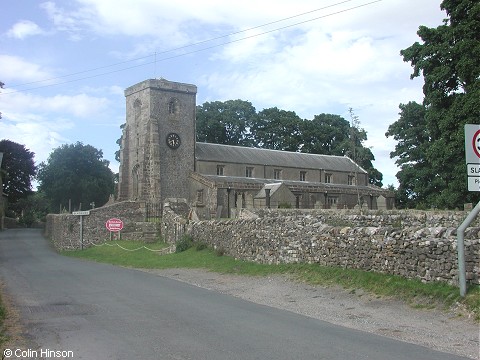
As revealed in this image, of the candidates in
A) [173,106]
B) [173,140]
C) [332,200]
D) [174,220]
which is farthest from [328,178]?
[174,220]

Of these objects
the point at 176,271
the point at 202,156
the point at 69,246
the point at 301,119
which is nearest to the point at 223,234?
the point at 176,271

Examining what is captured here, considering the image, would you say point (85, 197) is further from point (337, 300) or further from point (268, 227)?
point (337, 300)

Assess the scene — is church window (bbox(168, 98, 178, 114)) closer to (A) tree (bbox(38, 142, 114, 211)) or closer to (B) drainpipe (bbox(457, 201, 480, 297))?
(A) tree (bbox(38, 142, 114, 211))

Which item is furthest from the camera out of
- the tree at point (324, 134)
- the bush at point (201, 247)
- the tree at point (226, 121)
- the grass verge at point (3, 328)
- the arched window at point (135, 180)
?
the tree at point (324, 134)

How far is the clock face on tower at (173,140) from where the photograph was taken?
52906 mm

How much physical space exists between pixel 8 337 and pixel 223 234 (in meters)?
15.2

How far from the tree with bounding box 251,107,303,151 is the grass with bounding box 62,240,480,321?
6075 cm

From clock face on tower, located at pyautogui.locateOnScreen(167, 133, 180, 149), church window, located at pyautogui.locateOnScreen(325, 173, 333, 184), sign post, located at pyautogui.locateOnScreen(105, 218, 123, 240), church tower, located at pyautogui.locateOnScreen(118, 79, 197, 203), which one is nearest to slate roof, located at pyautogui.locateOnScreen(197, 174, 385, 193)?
church window, located at pyautogui.locateOnScreen(325, 173, 333, 184)

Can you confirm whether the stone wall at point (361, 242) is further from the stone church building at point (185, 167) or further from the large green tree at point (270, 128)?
the large green tree at point (270, 128)

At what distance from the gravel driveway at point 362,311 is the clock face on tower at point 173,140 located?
1418 inches

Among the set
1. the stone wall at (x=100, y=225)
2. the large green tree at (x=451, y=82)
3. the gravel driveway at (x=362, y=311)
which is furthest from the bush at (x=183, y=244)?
the large green tree at (x=451, y=82)

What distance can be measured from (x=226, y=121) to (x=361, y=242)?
70.6m

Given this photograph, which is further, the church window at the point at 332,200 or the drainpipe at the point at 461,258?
the church window at the point at 332,200

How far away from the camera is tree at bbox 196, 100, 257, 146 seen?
83000mm
